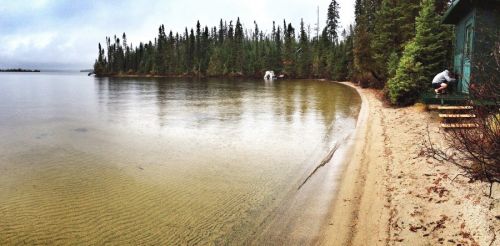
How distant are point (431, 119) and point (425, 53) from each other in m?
7.31

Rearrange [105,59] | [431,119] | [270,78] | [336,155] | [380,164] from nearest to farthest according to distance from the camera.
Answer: [380,164], [336,155], [431,119], [270,78], [105,59]

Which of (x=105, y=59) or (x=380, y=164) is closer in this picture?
(x=380, y=164)

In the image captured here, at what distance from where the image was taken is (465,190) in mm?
7422

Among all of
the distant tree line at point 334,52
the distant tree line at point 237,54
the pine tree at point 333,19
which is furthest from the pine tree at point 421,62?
the pine tree at point 333,19

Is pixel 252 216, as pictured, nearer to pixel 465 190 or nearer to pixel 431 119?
pixel 465 190

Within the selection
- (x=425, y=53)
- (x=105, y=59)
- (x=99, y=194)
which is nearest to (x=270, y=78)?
(x=425, y=53)

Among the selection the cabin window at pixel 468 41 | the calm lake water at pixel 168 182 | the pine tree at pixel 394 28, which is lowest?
the calm lake water at pixel 168 182

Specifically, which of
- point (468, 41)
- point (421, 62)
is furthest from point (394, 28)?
point (468, 41)

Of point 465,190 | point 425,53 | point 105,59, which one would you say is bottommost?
point 465,190

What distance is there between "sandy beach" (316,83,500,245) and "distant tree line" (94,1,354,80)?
5427 cm

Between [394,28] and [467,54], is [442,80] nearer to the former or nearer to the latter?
[467,54]

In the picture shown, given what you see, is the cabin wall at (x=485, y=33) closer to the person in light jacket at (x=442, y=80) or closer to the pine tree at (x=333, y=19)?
the person in light jacket at (x=442, y=80)

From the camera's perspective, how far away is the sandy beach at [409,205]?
631 centimetres

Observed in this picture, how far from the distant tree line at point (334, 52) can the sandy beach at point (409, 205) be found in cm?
1096
